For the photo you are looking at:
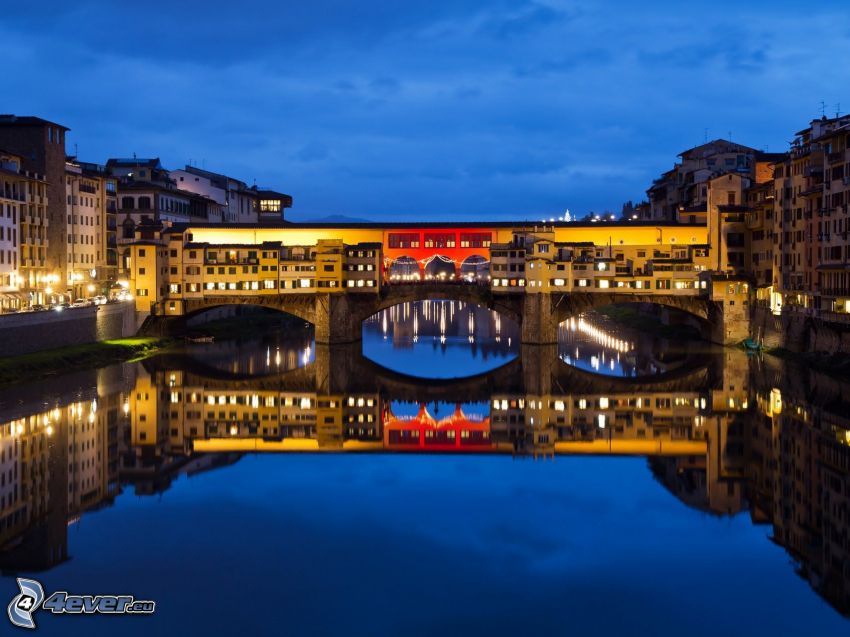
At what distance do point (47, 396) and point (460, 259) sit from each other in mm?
34903

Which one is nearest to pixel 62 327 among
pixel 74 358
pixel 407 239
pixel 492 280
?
pixel 74 358

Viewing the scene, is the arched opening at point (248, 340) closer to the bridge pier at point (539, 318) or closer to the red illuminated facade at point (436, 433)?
the bridge pier at point (539, 318)

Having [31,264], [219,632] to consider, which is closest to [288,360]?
[31,264]

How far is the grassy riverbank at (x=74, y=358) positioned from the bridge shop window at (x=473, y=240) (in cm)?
2116

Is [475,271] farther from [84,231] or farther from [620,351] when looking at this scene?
[84,231]

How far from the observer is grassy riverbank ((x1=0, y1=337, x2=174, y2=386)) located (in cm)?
4019

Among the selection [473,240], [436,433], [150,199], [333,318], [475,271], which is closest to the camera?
[436,433]

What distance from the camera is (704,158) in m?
77.5

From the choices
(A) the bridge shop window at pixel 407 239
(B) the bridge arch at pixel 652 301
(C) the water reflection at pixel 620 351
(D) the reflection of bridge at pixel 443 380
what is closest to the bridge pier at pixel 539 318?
(B) the bridge arch at pixel 652 301

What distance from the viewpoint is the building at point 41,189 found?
53.2 meters

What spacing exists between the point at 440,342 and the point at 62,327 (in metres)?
28.0

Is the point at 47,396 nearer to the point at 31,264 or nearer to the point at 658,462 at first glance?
the point at 31,264

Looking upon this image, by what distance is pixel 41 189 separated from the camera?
179 feet

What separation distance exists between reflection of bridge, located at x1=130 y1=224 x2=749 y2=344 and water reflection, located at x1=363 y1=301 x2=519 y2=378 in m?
3.47
